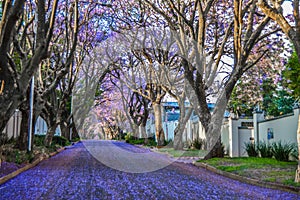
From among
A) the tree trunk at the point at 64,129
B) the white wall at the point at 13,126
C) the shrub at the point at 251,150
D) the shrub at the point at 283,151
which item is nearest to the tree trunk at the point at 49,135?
the white wall at the point at 13,126

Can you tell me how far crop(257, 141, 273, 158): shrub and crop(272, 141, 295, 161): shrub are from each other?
66 cm

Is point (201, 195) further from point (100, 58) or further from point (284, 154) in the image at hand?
point (100, 58)

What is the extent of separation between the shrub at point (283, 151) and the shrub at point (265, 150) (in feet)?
2.16

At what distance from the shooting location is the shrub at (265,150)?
13.6 metres

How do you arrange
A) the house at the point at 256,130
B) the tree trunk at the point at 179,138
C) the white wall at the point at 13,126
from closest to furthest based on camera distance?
the house at the point at 256,130 → the tree trunk at the point at 179,138 → the white wall at the point at 13,126

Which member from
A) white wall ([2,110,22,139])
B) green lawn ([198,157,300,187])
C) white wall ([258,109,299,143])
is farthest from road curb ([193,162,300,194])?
white wall ([2,110,22,139])

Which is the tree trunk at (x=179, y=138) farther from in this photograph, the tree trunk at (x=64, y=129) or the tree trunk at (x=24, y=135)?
the tree trunk at (x=64, y=129)

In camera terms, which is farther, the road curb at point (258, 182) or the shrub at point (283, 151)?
the shrub at point (283, 151)

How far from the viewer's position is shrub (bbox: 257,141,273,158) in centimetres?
1365

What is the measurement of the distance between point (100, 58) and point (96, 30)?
18.8 feet

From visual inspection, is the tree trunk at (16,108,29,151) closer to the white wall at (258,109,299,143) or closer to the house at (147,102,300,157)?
the house at (147,102,300,157)

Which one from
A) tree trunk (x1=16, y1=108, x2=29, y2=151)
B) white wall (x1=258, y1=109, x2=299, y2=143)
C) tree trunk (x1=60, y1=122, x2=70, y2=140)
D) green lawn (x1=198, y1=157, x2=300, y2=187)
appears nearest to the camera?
green lawn (x1=198, y1=157, x2=300, y2=187)

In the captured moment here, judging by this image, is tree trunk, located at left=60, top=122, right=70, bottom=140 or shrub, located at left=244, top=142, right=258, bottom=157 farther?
tree trunk, located at left=60, top=122, right=70, bottom=140

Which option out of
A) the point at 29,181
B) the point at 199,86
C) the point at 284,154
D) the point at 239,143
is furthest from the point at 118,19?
the point at 29,181
